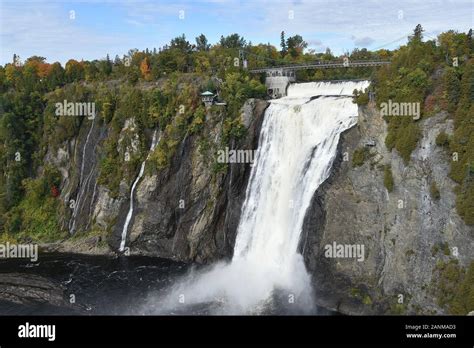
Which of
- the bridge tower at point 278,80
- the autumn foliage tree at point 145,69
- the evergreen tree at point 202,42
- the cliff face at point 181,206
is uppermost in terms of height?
the evergreen tree at point 202,42

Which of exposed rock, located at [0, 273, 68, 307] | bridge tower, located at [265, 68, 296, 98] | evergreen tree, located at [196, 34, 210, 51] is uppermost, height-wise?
evergreen tree, located at [196, 34, 210, 51]

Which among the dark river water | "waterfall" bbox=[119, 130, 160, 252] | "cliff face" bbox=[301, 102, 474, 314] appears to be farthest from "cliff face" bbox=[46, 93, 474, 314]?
the dark river water

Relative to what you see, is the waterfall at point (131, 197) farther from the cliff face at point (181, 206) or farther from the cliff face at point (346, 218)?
the cliff face at point (346, 218)

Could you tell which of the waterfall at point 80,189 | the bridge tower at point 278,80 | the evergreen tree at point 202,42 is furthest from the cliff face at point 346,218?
the evergreen tree at point 202,42

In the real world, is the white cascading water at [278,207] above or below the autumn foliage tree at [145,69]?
below

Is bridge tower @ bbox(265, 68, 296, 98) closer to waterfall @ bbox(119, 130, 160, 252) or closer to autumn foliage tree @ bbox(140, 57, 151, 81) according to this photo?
waterfall @ bbox(119, 130, 160, 252)
